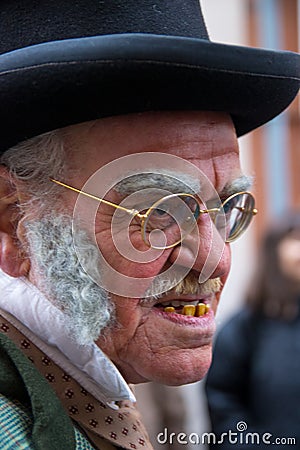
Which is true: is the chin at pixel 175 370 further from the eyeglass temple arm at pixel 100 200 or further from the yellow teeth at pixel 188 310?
the eyeglass temple arm at pixel 100 200

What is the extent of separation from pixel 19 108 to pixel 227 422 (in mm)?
1969

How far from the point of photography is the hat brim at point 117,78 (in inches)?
63.4

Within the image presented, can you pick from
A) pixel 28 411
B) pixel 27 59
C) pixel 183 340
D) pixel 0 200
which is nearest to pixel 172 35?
pixel 27 59

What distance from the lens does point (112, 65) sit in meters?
1.61

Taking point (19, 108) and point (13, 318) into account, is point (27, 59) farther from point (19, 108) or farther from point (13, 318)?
point (13, 318)

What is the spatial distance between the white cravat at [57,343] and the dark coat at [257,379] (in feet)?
4.16

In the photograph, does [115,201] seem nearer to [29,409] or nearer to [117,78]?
[117,78]

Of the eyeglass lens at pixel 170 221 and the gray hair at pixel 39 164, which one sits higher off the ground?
the gray hair at pixel 39 164

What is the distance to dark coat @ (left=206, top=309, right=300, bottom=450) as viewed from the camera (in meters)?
3.08

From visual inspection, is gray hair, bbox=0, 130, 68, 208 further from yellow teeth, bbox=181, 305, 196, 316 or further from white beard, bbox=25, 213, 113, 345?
yellow teeth, bbox=181, 305, 196, 316
